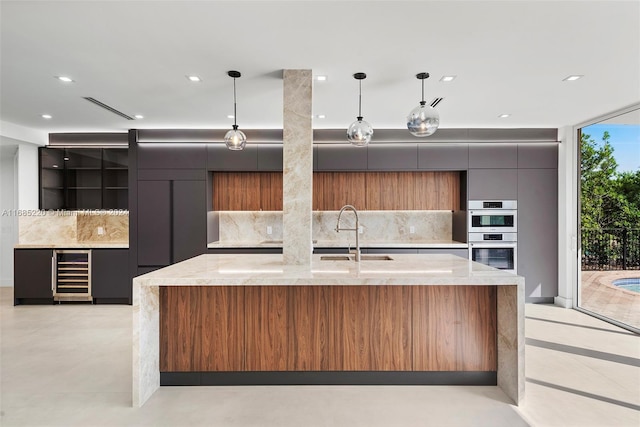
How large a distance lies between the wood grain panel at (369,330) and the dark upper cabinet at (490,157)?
3.35 metres

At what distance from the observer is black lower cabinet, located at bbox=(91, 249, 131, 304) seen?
17.5 ft

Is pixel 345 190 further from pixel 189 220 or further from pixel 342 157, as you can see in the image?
pixel 189 220

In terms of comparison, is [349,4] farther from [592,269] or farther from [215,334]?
[592,269]

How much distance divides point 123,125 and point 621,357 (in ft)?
21.8

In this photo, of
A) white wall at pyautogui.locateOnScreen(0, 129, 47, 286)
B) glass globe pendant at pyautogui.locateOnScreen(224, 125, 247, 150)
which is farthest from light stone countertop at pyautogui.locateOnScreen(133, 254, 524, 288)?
white wall at pyautogui.locateOnScreen(0, 129, 47, 286)

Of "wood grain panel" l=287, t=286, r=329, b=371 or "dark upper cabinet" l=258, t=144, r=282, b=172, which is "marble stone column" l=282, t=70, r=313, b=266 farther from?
"dark upper cabinet" l=258, t=144, r=282, b=172

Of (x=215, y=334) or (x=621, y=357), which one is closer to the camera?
(x=215, y=334)

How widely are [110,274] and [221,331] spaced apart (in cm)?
349

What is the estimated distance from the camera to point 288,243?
3.05m

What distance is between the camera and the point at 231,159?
5.36m

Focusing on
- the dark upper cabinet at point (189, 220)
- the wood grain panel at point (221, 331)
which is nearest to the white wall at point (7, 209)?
the dark upper cabinet at point (189, 220)

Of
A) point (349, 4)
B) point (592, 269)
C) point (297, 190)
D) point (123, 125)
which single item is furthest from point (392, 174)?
point (123, 125)

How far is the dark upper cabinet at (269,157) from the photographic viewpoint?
5344mm

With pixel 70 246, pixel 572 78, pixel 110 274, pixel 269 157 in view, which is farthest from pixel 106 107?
pixel 572 78
